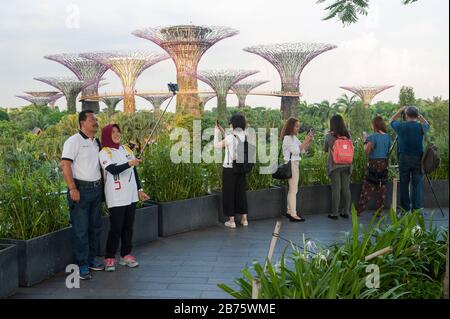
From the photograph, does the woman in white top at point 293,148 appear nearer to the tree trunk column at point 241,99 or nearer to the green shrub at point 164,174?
the green shrub at point 164,174

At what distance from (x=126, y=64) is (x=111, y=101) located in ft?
46.1

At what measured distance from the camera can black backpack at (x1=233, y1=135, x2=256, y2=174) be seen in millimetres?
6613

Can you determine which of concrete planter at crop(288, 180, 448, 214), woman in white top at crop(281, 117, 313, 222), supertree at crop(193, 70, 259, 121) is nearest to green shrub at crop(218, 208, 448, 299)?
woman in white top at crop(281, 117, 313, 222)

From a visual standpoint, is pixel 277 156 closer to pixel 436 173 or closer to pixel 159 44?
pixel 436 173

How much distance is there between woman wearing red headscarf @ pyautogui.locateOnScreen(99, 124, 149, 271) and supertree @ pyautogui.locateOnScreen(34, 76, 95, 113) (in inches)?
2029

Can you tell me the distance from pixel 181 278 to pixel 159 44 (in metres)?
45.0

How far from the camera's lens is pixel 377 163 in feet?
24.5

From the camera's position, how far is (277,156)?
7.68 m

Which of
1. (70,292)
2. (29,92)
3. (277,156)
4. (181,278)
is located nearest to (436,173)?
(277,156)

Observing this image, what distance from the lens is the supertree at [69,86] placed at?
55.3 metres

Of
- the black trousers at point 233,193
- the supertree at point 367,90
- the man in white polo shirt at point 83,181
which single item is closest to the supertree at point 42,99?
the supertree at point 367,90

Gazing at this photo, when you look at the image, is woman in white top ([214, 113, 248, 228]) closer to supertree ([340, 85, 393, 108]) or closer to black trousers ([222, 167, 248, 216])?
black trousers ([222, 167, 248, 216])

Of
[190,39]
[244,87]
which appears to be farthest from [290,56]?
[244,87]

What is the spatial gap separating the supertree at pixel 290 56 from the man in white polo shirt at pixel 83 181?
4354cm
